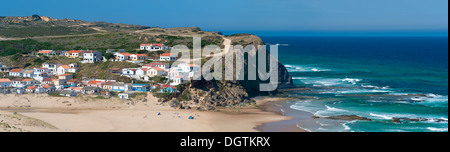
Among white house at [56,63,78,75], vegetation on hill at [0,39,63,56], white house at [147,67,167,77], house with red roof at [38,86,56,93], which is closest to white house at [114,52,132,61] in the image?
white house at [56,63,78,75]

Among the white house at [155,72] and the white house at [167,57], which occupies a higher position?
the white house at [167,57]

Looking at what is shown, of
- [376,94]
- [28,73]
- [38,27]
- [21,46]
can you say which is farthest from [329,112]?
[38,27]

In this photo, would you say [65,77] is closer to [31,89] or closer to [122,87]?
[31,89]

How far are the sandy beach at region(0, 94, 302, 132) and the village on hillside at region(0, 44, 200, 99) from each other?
2208 mm

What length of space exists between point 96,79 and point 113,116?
16.3 metres

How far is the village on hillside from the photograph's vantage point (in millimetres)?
56562

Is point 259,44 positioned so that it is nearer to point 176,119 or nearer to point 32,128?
point 176,119

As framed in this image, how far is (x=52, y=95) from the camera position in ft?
182

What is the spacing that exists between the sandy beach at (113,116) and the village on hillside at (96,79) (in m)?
2.21

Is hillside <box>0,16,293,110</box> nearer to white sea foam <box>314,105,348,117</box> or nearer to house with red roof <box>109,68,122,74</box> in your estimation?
house with red roof <box>109,68,122,74</box>

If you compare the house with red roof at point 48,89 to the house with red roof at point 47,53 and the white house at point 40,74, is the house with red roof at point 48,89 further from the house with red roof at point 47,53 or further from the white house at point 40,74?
the house with red roof at point 47,53

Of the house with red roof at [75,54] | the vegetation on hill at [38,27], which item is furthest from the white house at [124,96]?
the vegetation on hill at [38,27]

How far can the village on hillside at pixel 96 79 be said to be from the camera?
5656cm

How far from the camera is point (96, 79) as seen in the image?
6172 centimetres
